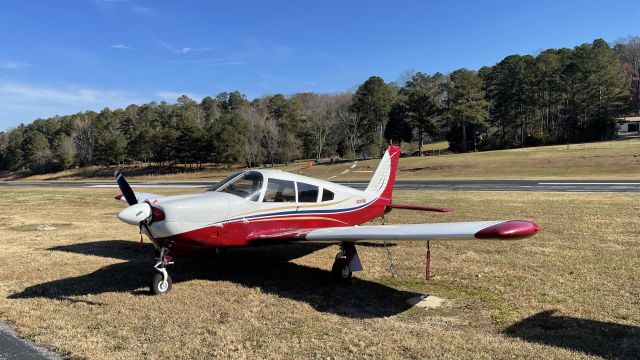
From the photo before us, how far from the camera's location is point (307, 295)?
775 cm

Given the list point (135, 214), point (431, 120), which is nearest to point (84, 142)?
point (431, 120)

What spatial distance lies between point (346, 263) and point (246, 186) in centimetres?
245

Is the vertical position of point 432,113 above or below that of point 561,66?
below

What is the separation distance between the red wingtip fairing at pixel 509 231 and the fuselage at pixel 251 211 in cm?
362

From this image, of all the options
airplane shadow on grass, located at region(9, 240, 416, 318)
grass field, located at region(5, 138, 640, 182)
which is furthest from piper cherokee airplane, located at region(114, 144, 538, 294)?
grass field, located at region(5, 138, 640, 182)

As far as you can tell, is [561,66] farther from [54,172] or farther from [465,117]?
[54,172]

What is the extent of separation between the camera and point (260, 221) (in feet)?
27.4

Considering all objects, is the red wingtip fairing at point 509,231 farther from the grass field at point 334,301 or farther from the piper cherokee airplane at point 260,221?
the grass field at point 334,301

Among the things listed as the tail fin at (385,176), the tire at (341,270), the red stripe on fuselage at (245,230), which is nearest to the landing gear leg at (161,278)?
the red stripe on fuselage at (245,230)

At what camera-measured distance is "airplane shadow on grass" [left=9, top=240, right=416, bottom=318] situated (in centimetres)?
734

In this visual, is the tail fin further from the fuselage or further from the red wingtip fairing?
the red wingtip fairing

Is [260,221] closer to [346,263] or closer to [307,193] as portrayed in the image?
[307,193]

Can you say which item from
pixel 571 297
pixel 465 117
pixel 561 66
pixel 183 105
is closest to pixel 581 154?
pixel 465 117

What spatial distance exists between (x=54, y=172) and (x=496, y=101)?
335ft
